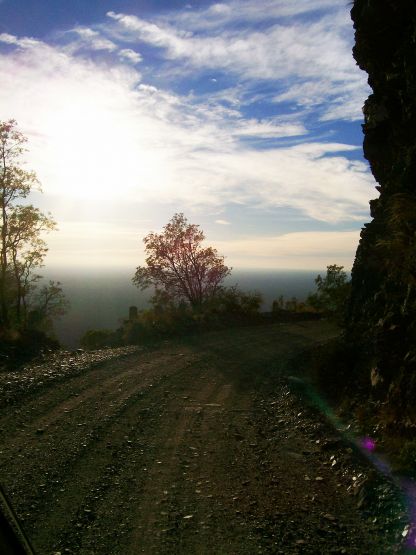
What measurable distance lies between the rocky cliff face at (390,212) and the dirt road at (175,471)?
74.9 inches

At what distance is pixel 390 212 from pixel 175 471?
7016mm

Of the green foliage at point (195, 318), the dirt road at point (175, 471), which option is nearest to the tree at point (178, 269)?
the green foliage at point (195, 318)

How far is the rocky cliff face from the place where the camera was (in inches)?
324

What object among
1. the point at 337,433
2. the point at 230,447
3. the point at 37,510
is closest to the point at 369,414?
the point at 337,433

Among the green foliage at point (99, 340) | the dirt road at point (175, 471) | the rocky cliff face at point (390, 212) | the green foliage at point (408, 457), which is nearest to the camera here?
the dirt road at point (175, 471)

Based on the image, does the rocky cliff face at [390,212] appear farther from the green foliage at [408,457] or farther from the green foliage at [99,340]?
the green foliage at [99,340]

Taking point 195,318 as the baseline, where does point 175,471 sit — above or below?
below

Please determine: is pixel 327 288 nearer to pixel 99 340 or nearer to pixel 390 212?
pixel 99 340

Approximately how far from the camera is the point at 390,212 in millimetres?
9789

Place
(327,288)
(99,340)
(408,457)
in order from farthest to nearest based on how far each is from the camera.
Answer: (327,288) < (99,340) < (408,457)

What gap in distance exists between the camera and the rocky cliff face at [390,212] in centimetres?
823

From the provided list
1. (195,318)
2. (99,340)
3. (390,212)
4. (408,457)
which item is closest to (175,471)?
(408,457)

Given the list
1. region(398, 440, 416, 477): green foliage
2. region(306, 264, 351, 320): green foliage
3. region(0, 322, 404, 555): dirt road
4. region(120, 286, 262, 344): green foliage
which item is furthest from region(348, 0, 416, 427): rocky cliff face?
region(306, 264, 351, 320): green foliage

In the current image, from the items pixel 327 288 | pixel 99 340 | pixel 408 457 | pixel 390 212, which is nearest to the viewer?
pixel 408 457
